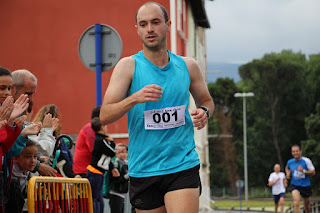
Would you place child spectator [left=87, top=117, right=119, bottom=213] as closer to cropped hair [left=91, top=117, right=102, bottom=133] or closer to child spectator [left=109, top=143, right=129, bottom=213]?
cropped hair [left=91, top=117, right=102, bottom=133]

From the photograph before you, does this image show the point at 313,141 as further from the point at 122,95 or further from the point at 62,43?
the point at 122,95

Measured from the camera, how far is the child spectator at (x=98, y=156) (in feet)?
32.5

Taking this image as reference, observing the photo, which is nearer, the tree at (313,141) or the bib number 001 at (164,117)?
the bib number 001 at (164,117)

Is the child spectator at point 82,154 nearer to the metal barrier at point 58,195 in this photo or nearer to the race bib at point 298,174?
the metal barrier at point 58,195

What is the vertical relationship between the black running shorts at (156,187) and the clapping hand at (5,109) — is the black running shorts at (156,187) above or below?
below

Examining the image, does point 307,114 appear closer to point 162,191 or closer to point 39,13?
point 39,13

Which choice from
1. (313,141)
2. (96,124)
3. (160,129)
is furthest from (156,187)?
(313,141)

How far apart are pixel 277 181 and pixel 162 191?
22.8m

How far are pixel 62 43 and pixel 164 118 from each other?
1698 centimetres

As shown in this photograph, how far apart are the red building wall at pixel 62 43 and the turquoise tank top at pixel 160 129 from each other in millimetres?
15537

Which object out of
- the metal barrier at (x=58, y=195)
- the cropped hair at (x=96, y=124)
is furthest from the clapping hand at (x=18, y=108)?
the cropped hair at (x=96, y=124)

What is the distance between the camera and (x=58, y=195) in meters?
5.68

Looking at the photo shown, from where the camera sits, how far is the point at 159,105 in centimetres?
491

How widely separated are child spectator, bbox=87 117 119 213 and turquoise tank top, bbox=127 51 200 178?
4933 millimetres
